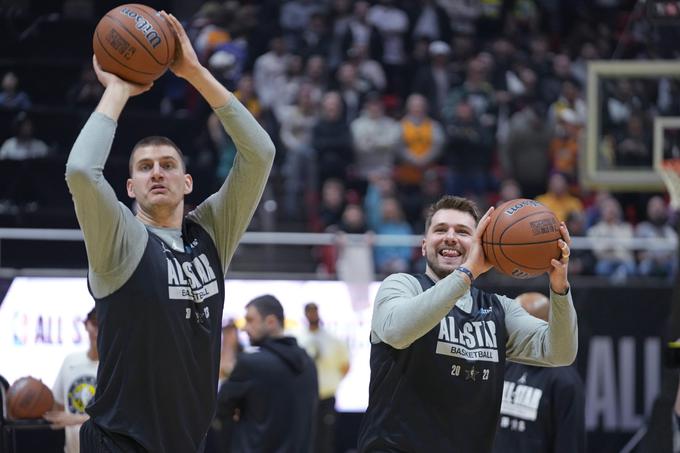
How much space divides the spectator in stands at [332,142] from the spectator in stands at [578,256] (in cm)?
294

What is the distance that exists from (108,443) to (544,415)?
3.37 m

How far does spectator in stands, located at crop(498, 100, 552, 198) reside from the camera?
16344 mm

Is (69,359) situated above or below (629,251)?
below

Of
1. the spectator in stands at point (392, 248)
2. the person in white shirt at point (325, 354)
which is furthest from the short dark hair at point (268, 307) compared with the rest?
the spectator in stands at point (392, 248)

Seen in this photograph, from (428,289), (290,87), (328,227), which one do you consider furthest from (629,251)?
(428,289)

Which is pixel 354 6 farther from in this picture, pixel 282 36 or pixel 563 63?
pixel 563 63

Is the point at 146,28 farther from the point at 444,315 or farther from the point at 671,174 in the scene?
the point at 671,174

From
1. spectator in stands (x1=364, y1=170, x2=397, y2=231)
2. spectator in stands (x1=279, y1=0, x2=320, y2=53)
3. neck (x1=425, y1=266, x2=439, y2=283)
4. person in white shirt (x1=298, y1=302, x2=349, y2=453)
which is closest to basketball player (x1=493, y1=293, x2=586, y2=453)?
neck (x1=425, y1=266, x2=439, y2=283)

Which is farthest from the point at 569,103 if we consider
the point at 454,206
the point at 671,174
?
the point at 454,206

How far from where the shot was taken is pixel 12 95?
48.5 ft

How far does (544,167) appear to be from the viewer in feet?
53.6

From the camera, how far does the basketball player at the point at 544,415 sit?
746 centimetres

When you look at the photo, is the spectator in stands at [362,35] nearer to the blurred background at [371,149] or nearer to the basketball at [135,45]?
the blurred background at [371,149]

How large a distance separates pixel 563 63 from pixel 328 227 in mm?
5877
